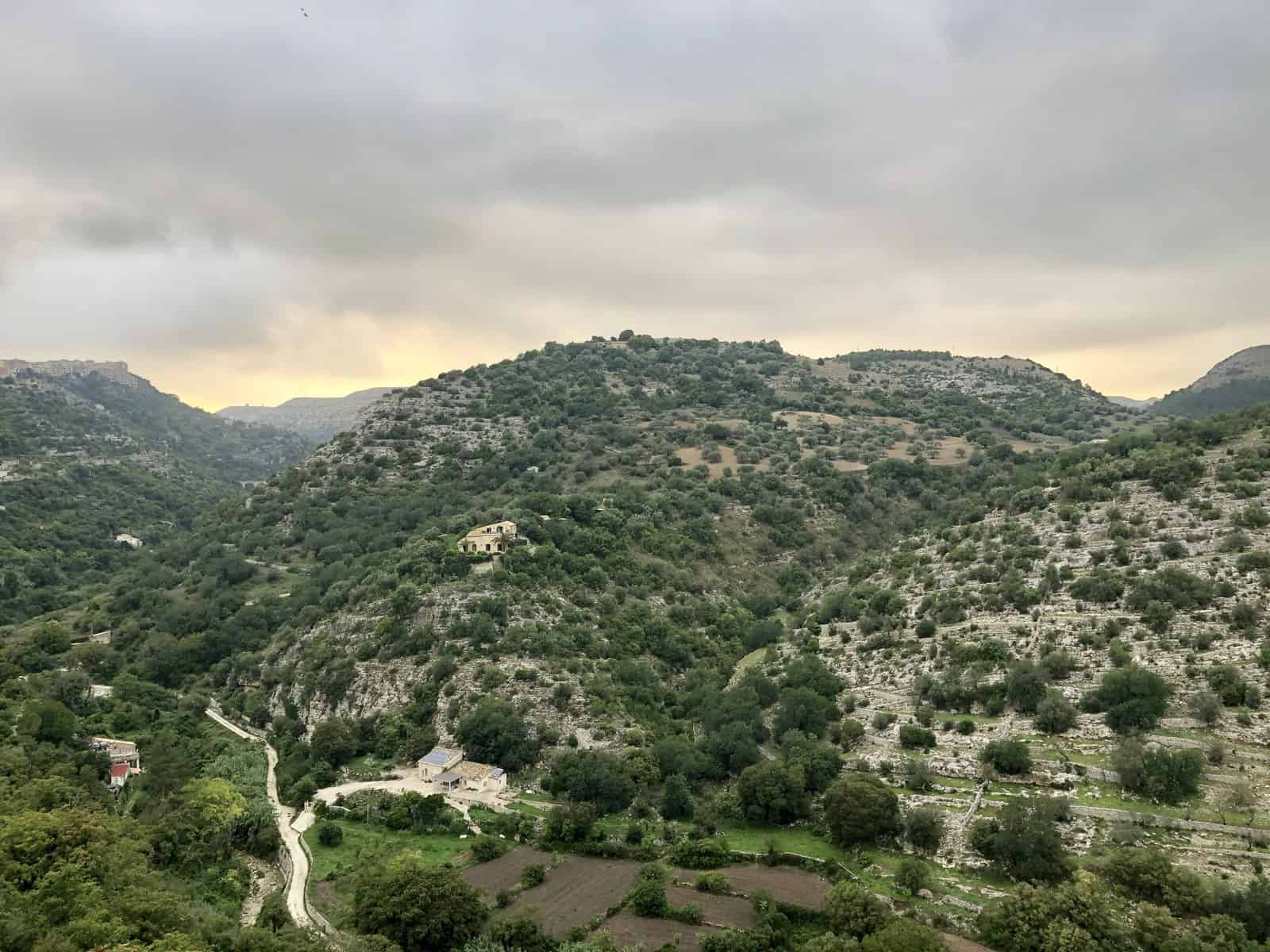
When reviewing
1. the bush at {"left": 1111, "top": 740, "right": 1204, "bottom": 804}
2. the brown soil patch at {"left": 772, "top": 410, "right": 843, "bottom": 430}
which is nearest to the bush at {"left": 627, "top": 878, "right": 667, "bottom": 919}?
the bush at {"left": 1111, "top": 740, "right": 1204, "bottom": 804}

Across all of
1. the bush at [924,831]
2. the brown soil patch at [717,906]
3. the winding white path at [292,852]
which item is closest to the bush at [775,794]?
the bush at [924,831]

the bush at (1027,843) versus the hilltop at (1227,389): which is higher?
the hilltop at (1227,389)

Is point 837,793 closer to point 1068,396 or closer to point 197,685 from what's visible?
point 197,685

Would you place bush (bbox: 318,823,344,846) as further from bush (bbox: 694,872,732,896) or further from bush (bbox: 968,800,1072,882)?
bush (bbox: 968,800,1072,882)

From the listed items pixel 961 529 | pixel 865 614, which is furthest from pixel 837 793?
pixel 961 529

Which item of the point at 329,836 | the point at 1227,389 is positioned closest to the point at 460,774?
the point at 329,836

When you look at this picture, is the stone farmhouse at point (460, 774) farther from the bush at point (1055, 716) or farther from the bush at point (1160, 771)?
the bush at point (1160, 771)

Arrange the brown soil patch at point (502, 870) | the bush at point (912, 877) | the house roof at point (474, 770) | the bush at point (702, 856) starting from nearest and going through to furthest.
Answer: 1. the bush at point (912, 877)
2. the brown soil patch at point (502, 870)
3. the bush at point (702, 856)
4. the house roof at point (474, 770)

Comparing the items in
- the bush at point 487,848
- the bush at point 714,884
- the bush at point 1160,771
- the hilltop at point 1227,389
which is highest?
the hilltop at point 1227,389
